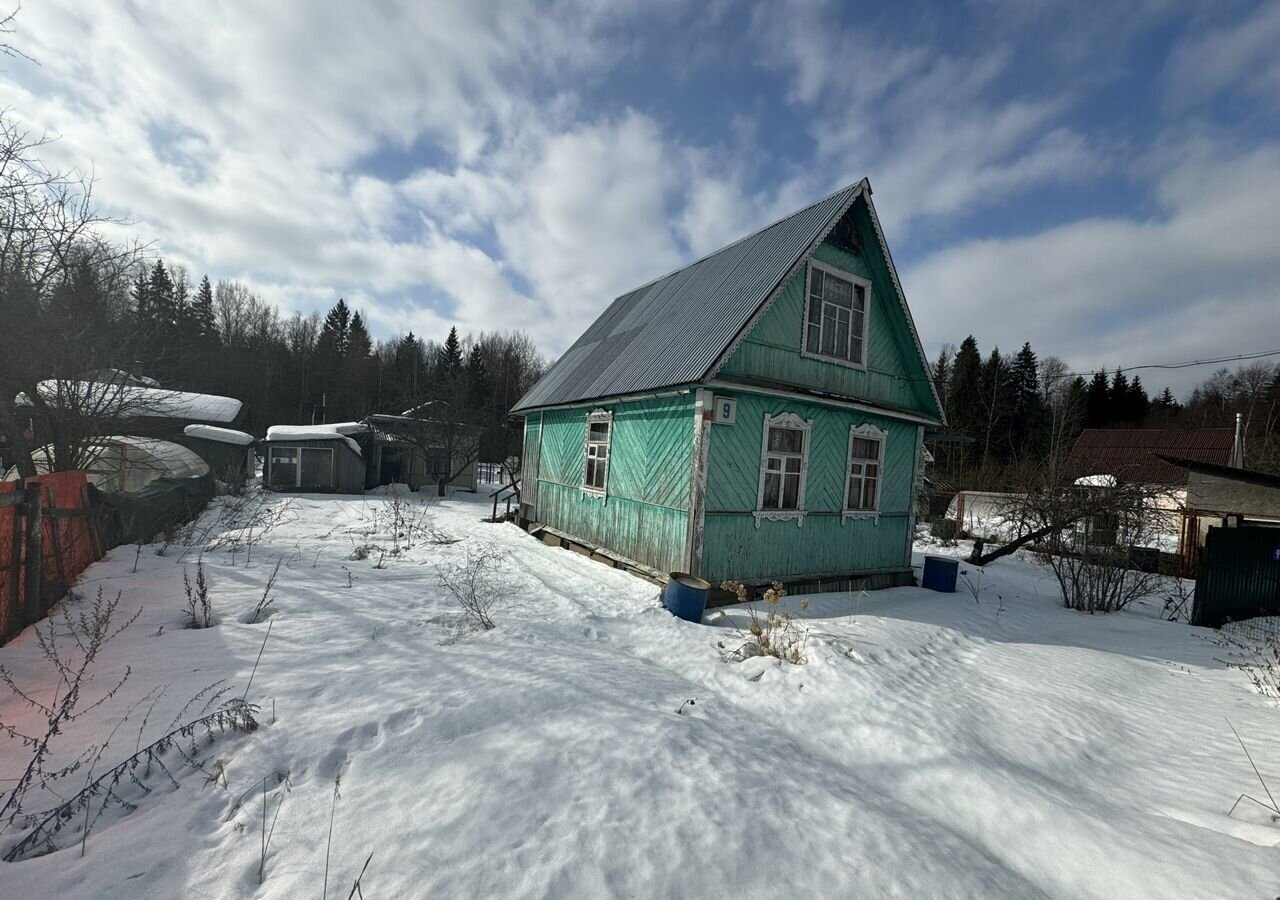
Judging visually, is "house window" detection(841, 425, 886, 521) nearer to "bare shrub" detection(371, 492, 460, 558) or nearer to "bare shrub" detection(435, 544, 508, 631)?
"bare shrub" detection(435, 544, 508, 631)

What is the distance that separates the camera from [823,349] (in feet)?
30.8

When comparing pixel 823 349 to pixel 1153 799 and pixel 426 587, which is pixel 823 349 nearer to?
pixel 1153 799

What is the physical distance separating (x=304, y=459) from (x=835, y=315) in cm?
2231

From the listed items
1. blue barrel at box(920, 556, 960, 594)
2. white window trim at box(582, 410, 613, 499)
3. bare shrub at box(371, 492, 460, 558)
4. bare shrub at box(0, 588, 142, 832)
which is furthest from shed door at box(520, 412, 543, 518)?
blue barrel at box(920, 556, 960, 594)

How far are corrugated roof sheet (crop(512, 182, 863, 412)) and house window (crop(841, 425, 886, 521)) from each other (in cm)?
346

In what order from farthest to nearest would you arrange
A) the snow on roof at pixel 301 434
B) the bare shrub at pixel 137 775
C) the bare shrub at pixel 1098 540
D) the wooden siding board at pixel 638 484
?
1. the snow on roof at pixel 301 434
2. the bare shrub at pixel 1098 540
3. the wooden siding board at pixel 638 484
4. the bare shrub at pixel 137 775

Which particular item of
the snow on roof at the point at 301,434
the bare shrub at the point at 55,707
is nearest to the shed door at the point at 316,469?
the snow on roof at the point at 301,434

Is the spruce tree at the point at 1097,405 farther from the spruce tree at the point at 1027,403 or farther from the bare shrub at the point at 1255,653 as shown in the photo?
the bare shrub at the point at 1255,653

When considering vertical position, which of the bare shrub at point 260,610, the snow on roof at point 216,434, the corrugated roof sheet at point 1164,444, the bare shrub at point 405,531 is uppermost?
the corrugated roof sheet at point 1164,444

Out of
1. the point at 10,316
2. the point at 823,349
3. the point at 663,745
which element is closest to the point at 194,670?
the point at 663,745

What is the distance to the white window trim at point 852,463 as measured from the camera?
380 inches

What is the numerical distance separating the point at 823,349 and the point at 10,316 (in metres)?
12.3

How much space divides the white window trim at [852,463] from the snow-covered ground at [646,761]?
2902 mm

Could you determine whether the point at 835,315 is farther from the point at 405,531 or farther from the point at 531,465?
the point at 405,531
